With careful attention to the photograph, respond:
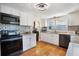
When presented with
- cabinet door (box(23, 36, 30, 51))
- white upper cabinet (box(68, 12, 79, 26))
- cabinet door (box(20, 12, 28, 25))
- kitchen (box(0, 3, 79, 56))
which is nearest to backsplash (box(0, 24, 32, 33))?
kitchen (box(0, 3, 79, 56))

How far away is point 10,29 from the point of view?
256 centimetres

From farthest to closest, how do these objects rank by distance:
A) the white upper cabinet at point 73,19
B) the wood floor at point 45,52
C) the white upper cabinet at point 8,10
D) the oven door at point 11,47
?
1. the white upper cabinet at point 73,19
2. the wood floor at point 45,52
3. the white upper cabinet at point 8,10
4. the oven door at point 11,47

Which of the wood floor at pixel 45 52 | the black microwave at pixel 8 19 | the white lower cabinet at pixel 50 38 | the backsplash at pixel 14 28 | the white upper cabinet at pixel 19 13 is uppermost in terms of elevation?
the white upper cabinet at pixel 19 13

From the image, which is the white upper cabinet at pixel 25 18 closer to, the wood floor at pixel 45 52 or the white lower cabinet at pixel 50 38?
the wood floor at pixel 45 52

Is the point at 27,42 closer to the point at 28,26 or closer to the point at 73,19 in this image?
the point at 28,26

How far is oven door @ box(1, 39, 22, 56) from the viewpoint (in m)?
1.77

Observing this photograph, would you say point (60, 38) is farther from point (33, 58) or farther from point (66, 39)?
point (33, 58)

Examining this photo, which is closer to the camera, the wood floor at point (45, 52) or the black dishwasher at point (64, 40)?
the wood floor at point (45, 52)

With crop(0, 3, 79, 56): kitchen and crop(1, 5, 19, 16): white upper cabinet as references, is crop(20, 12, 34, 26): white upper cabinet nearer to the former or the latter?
crop(0, 3, 79, 56): kitchen

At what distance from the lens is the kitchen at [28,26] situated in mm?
1998

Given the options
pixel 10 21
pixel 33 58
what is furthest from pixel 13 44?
pixel 33 58

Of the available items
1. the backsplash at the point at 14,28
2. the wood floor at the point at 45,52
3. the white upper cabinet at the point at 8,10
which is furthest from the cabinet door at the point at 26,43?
Answer: the white upper cabinet at the point at 8,10

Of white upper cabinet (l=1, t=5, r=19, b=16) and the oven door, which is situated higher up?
white upper cabinet (l=1, t=5, r=19, b=16)

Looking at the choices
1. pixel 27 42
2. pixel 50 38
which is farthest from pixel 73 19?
pixel 27 42
